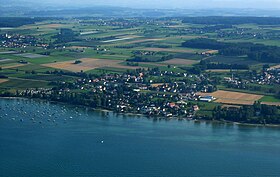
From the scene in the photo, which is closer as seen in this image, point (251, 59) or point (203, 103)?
point (203, 103)

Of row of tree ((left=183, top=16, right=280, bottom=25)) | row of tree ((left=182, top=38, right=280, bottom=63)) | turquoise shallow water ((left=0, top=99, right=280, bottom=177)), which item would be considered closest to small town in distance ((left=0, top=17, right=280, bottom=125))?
row of tree ((left=182, top=38, right=280, bottom=63))

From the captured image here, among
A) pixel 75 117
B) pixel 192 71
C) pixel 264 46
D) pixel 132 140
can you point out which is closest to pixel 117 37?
pixel 264 46

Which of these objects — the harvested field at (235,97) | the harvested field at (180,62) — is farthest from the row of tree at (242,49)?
the harvested field at (235,97)

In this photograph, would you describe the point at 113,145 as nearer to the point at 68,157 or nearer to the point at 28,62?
the point at 68,157

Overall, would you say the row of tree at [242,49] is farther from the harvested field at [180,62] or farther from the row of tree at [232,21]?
the row of tree at [232,21]

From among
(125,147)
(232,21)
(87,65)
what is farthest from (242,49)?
(232,21)

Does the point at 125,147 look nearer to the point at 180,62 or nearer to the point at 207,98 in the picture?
the point at 207,98
